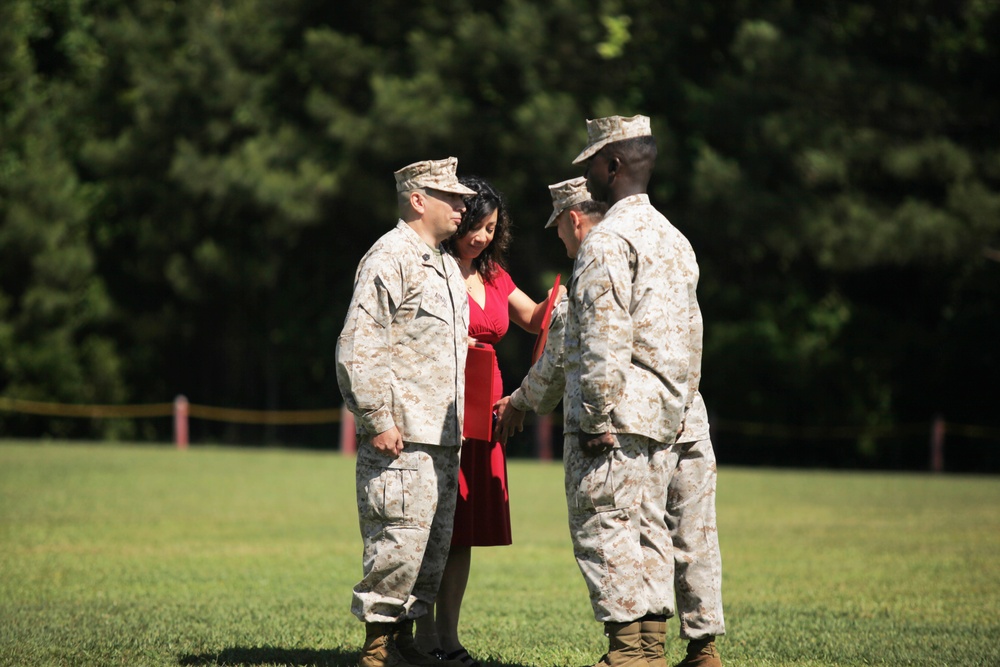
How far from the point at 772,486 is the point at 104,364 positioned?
18597 millimetres

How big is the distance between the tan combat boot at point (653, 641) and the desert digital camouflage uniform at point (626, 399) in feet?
0.33

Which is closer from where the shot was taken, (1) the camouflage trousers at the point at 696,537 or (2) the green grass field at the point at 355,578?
(1) the camouflage trousers at the point at 696,537

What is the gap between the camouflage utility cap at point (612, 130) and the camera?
196 inches

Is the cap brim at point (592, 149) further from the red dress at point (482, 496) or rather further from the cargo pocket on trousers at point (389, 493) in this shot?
the cargo pocket on trousers at point (389, 493)

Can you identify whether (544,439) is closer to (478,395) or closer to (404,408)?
(478,395)

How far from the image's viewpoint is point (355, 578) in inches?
337

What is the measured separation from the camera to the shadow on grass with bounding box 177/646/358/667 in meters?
5.61

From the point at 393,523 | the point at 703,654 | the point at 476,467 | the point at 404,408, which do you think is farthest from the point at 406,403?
the point at 703,654

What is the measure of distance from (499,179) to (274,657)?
21.1 m

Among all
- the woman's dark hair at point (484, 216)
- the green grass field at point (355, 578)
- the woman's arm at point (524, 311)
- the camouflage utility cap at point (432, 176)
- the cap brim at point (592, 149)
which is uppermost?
the cap brim at point (592, 149)

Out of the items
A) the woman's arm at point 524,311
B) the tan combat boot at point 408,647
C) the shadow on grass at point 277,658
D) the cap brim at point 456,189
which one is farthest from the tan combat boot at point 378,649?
the cap brim at point 456,189

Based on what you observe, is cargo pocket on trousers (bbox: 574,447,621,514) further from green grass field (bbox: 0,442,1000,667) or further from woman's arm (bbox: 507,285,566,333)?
woman's arm (bbox: 507,285,566,333)

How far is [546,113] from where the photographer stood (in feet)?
78.9

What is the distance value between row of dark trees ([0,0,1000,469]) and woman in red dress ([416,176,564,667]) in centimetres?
1639
